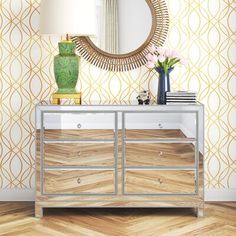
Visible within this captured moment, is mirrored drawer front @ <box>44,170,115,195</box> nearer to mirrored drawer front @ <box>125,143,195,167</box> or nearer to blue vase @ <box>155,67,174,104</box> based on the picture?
mirrored drawer front @ <box>125,143,195,167</box>

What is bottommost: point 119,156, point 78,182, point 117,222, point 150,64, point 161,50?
point 117,222

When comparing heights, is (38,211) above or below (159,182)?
below

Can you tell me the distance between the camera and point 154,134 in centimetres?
390

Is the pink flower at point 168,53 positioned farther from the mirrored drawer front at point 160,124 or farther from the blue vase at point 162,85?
the mirrored drawer front at point 160,124

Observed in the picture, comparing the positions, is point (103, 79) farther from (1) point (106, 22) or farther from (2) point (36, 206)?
(2) point (36, 206)

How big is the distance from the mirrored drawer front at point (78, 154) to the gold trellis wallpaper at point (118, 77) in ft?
1.66

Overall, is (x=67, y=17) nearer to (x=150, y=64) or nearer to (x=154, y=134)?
(x=150, y=64)

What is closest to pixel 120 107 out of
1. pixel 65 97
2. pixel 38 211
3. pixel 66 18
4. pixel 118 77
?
pixel 65 97

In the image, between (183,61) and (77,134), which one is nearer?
(77,134)

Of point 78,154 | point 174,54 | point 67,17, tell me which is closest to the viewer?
point 67,17

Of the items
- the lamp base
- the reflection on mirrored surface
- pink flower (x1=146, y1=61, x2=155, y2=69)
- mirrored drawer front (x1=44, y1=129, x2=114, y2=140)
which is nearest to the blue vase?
pink flower (x1=146, y1=61, x2=155, y2=69)

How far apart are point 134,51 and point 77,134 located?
0.82 meters

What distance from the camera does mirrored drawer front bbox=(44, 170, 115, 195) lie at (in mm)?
3910

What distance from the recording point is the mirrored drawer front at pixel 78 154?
389 centimetres
